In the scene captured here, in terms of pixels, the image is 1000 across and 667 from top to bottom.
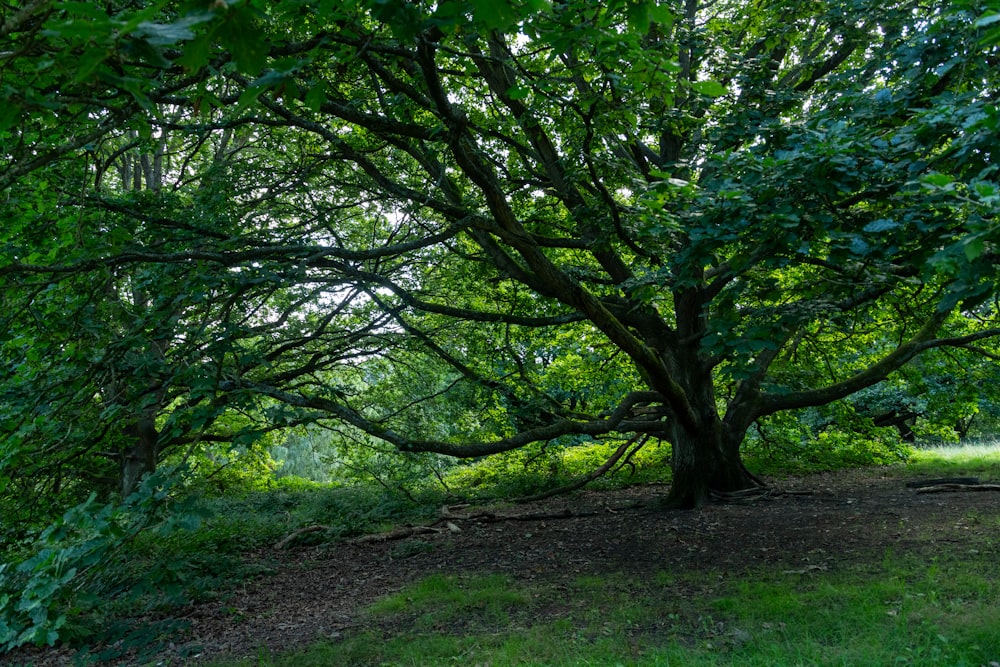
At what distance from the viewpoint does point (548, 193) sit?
8.57m

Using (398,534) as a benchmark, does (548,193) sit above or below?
above

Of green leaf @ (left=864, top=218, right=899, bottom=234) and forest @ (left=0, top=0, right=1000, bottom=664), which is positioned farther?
green leaf @ (left=864, top=218, right=899, bottom=234)

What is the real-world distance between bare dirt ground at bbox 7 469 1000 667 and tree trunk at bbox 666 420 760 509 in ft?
1.03

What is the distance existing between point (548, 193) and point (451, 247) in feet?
5.05

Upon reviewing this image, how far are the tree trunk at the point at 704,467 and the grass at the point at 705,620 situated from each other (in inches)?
127

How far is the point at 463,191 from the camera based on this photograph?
860 cm

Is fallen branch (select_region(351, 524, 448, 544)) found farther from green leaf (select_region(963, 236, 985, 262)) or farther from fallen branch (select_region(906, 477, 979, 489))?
green leaf (select_region(963, 236, 985, 262))

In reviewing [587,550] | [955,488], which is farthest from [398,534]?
[955,488]

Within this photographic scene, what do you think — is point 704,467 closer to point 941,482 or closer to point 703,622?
point 941,482

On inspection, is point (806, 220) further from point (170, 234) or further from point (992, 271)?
point (170, 234)

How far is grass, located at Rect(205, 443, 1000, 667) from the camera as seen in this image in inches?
153

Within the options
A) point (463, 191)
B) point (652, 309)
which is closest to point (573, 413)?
point (652, 309)

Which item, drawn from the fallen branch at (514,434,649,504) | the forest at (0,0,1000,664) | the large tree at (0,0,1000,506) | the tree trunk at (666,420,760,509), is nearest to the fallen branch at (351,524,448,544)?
the forest at (0,0,1000,664)

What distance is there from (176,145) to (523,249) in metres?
7.29
